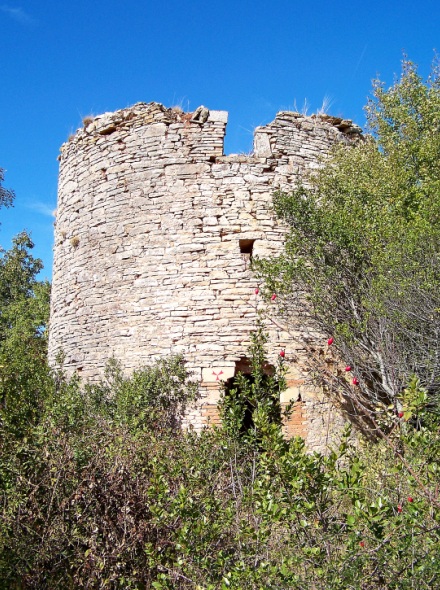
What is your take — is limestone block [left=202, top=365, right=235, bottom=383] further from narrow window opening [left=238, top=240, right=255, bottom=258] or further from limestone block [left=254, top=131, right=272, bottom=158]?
limestone block [left=254, top=131, right=272, bottom=158]

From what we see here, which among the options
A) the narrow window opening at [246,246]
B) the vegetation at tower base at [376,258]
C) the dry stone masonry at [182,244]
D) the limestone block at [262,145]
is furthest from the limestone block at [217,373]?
the limestone block at [262,145]

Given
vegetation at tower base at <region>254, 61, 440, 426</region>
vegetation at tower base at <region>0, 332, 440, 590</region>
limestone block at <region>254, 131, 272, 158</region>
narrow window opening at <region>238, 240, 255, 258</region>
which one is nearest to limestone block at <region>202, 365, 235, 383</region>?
vegetation at tower base at <region>254, 61, 440, 426</region>

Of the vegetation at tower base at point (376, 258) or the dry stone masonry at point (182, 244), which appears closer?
the vegetation at tower base at point (376, 258)

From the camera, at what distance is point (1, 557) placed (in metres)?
3.84

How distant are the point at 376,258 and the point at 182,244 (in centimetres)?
267

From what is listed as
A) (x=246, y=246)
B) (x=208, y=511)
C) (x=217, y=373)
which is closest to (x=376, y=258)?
(x=246, y=246)

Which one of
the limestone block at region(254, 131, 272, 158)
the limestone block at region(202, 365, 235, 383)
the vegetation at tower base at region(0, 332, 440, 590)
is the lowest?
the vegetation at tower base at region(0, 332, 440, 590)

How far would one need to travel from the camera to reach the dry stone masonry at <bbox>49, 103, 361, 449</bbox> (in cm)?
733

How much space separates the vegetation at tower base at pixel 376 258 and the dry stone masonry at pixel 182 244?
0.44 metres

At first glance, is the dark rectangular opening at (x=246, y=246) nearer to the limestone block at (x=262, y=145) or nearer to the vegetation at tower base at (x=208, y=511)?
the limestone block at (x=262, y=145)

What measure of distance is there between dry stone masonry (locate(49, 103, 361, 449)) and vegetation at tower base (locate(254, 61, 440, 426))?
44 cm

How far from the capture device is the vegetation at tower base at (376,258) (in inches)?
241

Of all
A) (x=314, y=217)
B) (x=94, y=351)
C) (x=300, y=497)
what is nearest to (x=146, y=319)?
(x=94, y=351)

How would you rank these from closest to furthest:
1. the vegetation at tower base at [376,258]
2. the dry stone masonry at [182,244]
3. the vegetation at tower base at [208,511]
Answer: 1. the vegetation at tower base at [208,511]
2. the vegetation at tower base at [376,258]
3. the dry stone masonry at [182,244]
